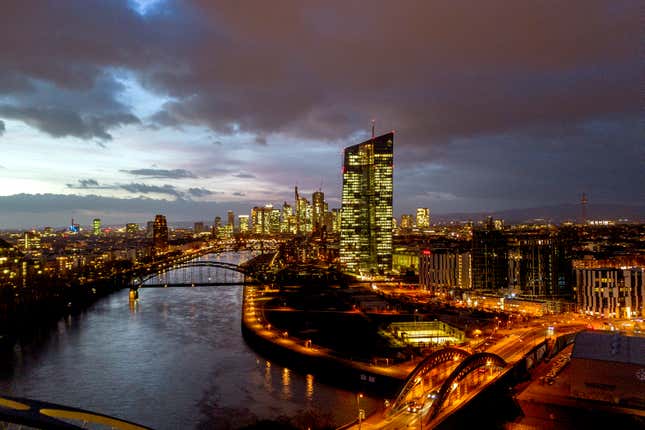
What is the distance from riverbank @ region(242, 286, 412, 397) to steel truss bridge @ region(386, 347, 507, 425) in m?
1.44

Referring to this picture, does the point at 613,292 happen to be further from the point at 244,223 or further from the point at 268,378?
the point at 244,223

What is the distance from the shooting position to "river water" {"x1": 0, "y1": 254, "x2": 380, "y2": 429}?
1334 centimetres

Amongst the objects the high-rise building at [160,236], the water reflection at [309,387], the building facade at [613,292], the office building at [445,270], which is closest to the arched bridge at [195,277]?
the office building at [445,270]

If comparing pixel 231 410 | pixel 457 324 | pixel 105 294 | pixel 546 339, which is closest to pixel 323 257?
pixel 105 294

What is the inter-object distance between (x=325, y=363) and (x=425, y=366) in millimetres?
5081

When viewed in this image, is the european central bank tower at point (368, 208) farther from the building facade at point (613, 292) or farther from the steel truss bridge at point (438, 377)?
the steel truss bridge at point (438, 377)

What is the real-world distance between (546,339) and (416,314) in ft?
25.4

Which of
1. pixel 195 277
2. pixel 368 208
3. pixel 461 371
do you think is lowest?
pixel 195 277

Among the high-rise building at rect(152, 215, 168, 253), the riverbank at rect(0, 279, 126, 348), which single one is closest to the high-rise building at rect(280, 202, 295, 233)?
the high-rise building at rect(152, 215, 168, 253)

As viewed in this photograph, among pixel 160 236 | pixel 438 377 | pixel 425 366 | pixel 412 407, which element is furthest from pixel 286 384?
pixel 160 236

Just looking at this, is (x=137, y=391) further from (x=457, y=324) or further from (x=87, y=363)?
(x=457, y=324)

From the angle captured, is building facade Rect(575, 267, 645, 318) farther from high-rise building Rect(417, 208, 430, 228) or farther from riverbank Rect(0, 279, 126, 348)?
high-rise building Rect(417, 208, 430, 228)

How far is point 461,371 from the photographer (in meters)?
12.7

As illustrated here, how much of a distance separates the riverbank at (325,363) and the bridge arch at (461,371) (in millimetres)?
2324
